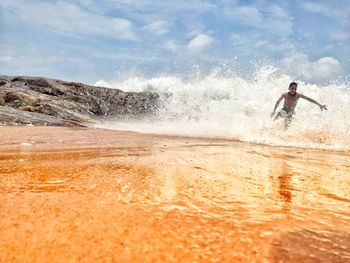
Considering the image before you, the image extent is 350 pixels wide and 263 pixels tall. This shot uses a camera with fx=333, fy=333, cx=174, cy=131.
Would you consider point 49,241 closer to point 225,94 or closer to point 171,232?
point 171,232

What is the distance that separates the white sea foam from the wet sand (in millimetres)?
5613

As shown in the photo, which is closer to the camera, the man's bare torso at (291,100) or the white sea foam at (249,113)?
the white sea foam at (249,113)

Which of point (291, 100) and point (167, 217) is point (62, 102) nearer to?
point (291, 100)

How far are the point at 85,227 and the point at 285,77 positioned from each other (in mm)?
16304

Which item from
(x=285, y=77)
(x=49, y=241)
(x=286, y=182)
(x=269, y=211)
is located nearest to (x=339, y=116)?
(x=285, y=77)

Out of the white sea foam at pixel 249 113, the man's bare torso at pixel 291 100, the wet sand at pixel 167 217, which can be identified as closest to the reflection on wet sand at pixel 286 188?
the wet sand at pixel 167 217

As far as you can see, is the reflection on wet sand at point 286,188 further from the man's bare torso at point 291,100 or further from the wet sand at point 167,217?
the man's bare torso at point 291,100

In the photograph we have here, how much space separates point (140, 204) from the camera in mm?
1597

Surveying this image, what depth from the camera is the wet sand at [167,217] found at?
1.09 m

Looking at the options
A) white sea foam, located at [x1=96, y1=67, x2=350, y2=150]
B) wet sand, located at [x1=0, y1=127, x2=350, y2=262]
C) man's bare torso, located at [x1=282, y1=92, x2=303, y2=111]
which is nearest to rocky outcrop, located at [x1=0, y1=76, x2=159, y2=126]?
white sea foam, located at [x1=96, y1=67, x2=350, y2=150]

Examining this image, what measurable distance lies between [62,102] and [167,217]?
14620mm

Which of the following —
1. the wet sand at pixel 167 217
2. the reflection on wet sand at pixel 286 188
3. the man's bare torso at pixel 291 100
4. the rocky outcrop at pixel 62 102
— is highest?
the man's bare torso at pixel 291 100

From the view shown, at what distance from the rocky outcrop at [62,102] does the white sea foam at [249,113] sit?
142 centimetres

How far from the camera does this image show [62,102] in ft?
49.3
